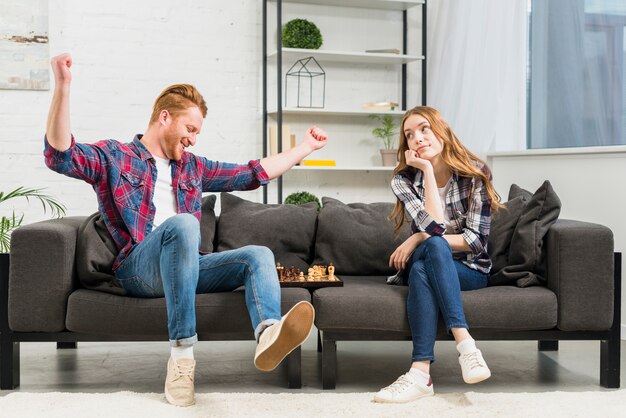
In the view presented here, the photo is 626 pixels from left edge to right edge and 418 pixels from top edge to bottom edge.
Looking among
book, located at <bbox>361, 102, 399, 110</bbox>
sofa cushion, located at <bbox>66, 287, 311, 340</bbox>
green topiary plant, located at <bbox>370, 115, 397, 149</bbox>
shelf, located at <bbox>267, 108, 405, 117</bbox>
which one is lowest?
sofa cushion, located at <bbox>66, 287, 311, 340</bbox>

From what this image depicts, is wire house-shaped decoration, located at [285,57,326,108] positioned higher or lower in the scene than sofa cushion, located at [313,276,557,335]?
higher

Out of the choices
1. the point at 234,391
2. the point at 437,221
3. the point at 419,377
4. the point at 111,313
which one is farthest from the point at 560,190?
the point at 111,313

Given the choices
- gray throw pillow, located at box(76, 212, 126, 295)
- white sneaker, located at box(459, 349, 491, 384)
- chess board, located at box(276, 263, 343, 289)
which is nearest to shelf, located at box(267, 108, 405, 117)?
chess board, located at box(276, 263, 343, 289)

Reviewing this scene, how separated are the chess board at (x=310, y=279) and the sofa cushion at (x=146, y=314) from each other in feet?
0.27

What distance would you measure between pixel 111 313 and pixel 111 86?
8.48 feet

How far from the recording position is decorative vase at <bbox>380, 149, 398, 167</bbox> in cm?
536

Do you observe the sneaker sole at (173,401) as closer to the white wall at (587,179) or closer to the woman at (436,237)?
the woman at (436,237)

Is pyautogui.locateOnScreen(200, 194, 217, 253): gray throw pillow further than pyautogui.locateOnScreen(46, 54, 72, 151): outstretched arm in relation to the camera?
Yes

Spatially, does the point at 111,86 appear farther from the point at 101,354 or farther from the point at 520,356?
the point at 520,356

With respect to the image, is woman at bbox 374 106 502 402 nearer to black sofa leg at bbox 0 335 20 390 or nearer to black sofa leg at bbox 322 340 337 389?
black sofa leg at bbox 322 340 337 389

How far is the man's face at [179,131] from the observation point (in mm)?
2988

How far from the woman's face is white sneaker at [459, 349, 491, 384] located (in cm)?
78

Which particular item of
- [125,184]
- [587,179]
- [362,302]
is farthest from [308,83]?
[362,302]

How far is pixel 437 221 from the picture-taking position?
2887mm
